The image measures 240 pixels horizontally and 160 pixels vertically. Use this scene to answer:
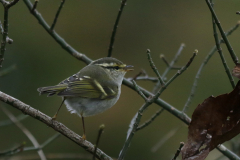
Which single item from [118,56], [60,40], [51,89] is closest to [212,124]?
[51,89]

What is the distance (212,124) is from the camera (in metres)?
1.29

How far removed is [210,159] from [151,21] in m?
2.88

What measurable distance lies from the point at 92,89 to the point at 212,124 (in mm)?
1272

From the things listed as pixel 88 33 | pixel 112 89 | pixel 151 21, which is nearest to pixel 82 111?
pixel 112 89

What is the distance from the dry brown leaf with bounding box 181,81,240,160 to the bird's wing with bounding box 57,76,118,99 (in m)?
1.04

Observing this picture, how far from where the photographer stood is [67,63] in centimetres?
484

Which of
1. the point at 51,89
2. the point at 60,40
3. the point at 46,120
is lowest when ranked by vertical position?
the point at 46,120

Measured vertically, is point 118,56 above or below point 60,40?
below

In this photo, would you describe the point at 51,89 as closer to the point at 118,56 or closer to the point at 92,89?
the point at 92,89

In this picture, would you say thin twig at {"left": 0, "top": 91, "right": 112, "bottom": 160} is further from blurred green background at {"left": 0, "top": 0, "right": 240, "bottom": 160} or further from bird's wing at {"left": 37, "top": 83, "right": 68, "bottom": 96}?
blurred green background at {"left": 0, "top": 0, "right": 240, "bottom": 160}

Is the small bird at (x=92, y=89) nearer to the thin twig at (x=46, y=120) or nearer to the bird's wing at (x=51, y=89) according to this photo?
the bird's wing at (x=51, y=89)

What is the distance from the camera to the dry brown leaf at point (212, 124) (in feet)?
4.16

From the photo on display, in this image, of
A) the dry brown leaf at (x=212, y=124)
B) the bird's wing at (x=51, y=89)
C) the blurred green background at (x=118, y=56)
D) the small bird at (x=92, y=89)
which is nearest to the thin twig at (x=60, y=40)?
the small bird at (x=92, y=89)

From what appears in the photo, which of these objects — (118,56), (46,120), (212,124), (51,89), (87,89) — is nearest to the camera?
(212,124)
